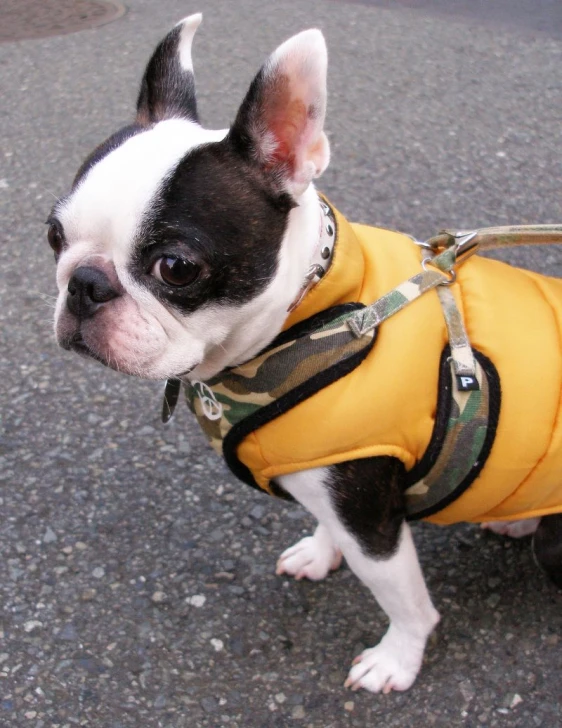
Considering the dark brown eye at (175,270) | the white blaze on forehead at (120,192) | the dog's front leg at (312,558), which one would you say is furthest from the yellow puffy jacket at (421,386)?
the dog's front leg at (312,558)

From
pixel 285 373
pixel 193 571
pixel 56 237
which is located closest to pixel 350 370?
pixel 285 373

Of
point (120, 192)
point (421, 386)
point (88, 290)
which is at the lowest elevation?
point (421, 386)

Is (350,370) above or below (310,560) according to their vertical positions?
above

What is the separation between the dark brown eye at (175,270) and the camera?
166 cm

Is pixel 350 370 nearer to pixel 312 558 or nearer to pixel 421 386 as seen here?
pixel 421 386

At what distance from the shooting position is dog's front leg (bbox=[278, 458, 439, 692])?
188 centimetres

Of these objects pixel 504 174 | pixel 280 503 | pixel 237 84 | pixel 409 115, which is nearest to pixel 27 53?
pixel 237 84

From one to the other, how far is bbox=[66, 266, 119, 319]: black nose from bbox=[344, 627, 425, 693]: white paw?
1118 mm

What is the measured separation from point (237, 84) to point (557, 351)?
3.73 m

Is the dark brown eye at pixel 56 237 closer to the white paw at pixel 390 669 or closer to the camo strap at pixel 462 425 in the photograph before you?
the camo strap at pixel 462 425

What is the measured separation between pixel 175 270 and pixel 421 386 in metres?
0.56

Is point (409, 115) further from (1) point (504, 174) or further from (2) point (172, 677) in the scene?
(2) point (172, 677)

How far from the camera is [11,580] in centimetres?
246

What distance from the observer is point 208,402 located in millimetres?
1979
